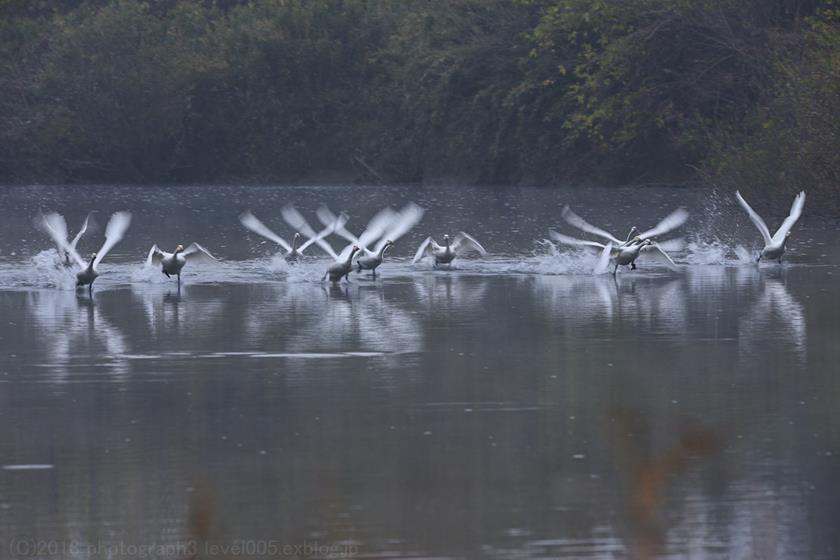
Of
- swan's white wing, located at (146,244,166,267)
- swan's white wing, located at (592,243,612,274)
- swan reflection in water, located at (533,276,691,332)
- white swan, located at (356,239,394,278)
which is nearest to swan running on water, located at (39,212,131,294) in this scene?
swan's white wing, located at (146,244,166,267)

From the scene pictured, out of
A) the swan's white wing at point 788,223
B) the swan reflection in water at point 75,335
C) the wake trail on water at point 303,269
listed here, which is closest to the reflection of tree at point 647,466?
the swan reflection in water at point 75,335

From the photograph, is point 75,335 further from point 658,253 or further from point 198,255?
point 658,253

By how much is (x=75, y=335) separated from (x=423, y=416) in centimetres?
629

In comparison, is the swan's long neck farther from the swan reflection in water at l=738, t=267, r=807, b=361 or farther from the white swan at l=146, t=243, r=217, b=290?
the swan reflection in water at l=738, t=267, r=807, b=361

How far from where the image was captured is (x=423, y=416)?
42.0 feet

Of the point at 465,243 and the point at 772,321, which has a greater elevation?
the point at 465,243

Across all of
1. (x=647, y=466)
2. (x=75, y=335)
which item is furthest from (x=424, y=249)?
(x=647, y=466)

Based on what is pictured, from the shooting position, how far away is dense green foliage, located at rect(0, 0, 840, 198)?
4900cm

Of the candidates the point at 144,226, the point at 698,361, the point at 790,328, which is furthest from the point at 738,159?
the point at 698,361

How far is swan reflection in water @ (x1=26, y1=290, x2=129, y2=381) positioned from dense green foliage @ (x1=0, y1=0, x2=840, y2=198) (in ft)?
77.9

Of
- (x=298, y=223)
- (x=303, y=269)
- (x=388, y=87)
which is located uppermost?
(x=388, y=87)

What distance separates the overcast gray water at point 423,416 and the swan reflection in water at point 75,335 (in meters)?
0.05

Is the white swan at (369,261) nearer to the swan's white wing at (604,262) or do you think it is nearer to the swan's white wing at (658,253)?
the swan's white wing at (604,262)

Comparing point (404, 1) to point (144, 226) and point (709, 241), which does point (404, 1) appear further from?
point (709, 241)
